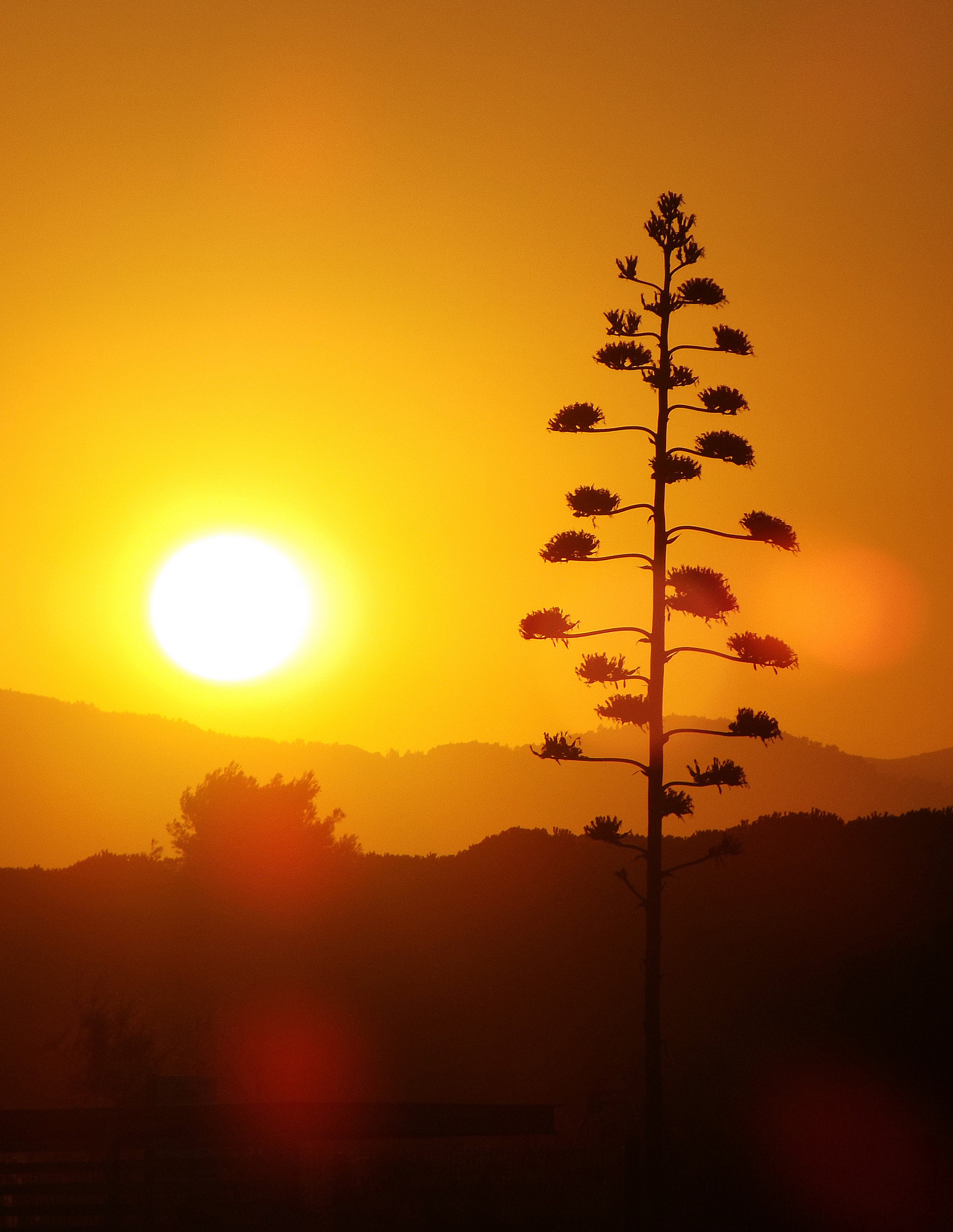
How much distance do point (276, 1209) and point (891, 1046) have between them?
517 inches

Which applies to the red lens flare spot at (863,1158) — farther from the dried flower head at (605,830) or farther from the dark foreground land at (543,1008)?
the dried flower head at (605,830)

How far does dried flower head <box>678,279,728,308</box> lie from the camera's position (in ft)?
72.5

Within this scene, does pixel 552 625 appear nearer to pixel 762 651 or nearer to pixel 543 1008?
pixel 762 651

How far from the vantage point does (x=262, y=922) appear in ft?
179

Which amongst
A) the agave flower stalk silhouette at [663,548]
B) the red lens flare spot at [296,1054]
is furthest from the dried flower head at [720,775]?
the red lens flare spot at [296,1054]

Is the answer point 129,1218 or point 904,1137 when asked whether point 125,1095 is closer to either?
point 129,1218

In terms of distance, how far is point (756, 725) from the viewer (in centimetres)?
2184

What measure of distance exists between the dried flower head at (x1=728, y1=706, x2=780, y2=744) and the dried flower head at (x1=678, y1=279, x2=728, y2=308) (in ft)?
23.1

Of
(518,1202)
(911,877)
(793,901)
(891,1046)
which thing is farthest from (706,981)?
(518,1202)

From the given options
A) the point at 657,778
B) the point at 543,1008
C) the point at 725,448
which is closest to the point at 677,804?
the point at 657,778

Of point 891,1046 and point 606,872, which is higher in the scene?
point 606,872

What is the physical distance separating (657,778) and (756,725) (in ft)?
6.73

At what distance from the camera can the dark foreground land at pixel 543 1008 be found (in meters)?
21.9

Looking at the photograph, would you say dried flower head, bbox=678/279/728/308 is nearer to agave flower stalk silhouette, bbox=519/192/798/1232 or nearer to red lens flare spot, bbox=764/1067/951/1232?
agave flower stalk silhouette, bbox=519/192/798/1232
